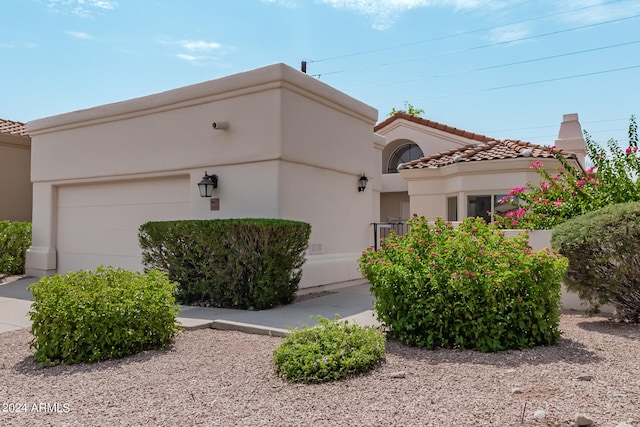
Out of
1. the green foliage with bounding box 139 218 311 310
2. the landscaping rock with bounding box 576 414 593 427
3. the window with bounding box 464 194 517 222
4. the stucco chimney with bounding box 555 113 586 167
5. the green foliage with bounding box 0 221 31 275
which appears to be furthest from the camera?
the stucco chimney with bounding box 555 113 586 167


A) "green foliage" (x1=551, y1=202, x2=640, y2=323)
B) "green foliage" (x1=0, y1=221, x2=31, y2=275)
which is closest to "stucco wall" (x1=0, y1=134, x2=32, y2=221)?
"green foliage" (x1=0, y1=221, x2=31, y2=275)

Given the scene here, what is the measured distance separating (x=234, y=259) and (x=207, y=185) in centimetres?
214

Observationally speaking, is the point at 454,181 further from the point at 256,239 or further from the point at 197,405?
the point at 197,405

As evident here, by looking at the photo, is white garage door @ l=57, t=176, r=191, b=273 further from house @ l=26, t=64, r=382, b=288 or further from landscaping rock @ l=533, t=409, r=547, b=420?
landscaping rock @ l=533, t=409, r=547, b=420

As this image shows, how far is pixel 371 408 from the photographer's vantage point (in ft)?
11.6

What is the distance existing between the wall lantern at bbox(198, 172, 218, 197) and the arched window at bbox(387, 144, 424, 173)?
42.4 ft

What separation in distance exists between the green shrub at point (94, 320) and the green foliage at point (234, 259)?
2307mm

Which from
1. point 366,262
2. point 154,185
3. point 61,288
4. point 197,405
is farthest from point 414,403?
point 154,185

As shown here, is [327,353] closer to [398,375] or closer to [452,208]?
[398,375]

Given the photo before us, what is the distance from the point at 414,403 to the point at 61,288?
12.4 ft

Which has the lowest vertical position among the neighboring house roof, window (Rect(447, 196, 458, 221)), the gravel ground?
the gravel ground

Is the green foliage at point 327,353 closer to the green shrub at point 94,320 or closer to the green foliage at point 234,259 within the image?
the green shrub at point 94,320

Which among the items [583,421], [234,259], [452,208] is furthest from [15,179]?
[583,421]

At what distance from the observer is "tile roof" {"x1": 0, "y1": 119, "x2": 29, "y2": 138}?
1546cm
